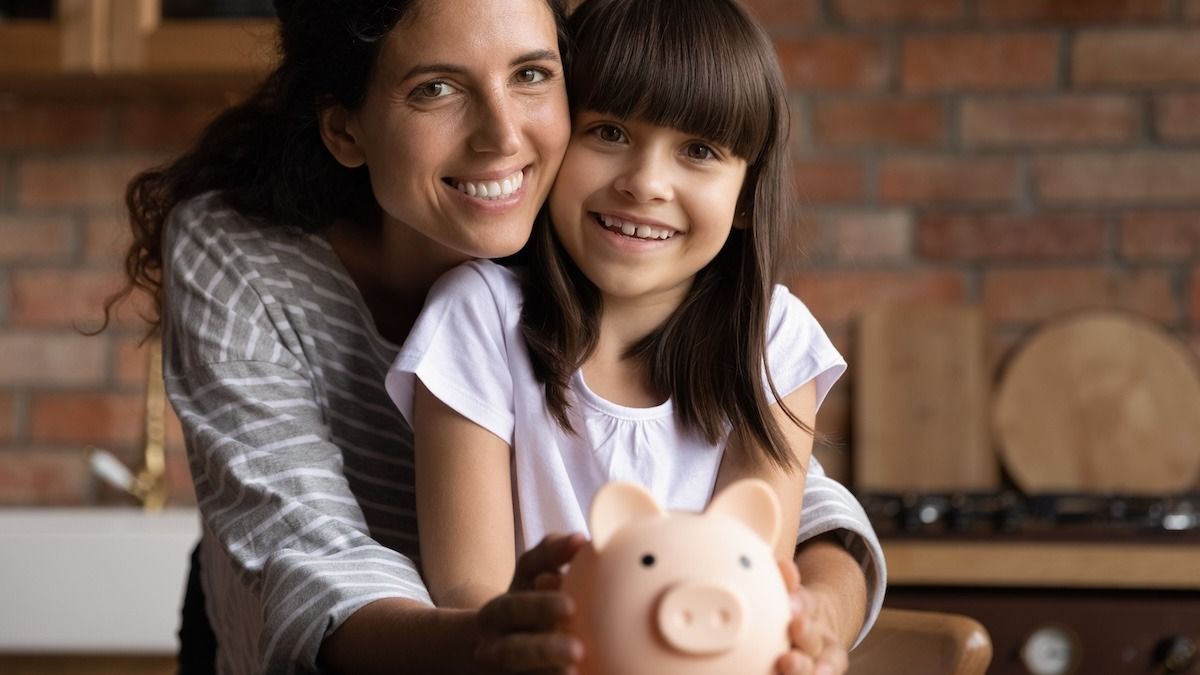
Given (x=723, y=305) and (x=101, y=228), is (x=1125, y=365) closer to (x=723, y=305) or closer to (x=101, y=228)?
(x=723, y=305)

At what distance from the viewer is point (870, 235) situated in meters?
2.39

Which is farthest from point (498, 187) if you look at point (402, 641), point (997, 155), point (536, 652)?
point (997, 155)

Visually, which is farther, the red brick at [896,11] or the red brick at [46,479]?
the red brick at [46,479]

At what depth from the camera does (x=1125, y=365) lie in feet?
7.55

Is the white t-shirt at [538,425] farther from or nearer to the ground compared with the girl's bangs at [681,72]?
nearer to the ground

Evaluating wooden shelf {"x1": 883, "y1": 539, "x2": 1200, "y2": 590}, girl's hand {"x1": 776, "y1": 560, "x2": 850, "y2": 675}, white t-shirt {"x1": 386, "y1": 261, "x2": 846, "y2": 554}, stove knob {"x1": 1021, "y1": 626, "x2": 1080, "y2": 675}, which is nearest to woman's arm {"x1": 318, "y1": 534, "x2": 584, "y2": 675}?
girl's hand {"x1": 776, "y1": 560, "x2": 850, "y2": 675}

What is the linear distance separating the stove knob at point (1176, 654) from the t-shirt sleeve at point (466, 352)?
1.12 meters

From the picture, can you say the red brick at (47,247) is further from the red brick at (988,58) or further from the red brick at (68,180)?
the red brick at (988,58)

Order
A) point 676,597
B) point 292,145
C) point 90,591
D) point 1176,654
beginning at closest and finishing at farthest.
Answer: point 676,597 < point 292,145 < point 1176,654 < point 90,591

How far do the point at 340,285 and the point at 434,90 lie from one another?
224 mm

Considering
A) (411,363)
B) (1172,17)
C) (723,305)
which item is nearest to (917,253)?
(1172,17)

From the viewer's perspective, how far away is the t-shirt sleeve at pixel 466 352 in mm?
1065

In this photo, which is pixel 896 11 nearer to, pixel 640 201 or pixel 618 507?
pixel 640 201

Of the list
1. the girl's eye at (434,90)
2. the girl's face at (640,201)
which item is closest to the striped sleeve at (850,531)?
the girl's face at (640,201)
